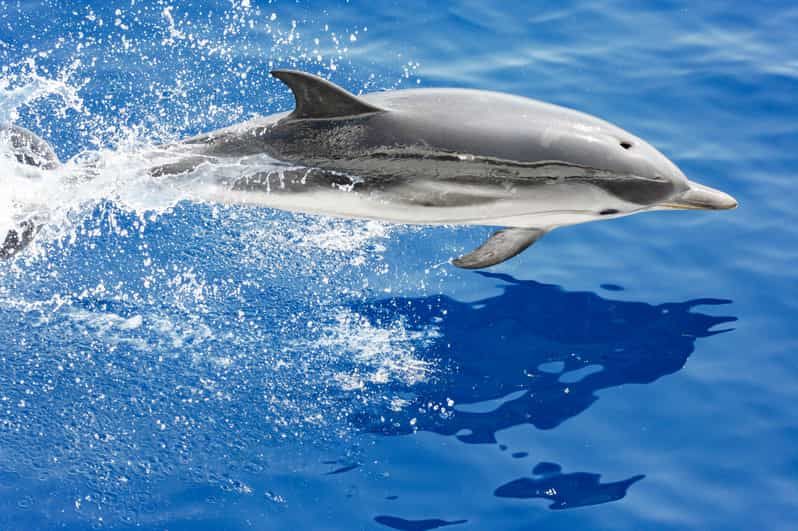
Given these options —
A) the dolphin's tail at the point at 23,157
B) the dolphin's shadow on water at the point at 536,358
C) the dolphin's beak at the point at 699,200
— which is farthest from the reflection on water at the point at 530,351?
the dolphin's tail at the point at 23,157

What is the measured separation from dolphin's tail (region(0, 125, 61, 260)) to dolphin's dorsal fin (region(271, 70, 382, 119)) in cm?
183

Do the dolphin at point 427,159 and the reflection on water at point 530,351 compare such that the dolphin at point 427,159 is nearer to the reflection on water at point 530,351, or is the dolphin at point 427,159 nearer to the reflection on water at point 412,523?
the reflection on water at point 530,351

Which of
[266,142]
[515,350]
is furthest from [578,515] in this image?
[266,142]

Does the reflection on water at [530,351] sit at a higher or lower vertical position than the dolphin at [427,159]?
lower

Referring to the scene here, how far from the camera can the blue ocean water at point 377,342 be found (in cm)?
535

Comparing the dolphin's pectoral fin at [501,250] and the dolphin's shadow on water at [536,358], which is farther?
the dolphin's pectoral fin at [501,250]

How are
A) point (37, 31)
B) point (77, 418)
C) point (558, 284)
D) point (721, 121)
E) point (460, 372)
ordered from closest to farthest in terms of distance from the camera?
point (77, 418) < point (460, 372) < point (558, 284) < point (721, 121) < point (37, 31)

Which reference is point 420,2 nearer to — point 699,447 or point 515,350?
point 515,350

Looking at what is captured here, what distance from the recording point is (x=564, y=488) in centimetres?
539

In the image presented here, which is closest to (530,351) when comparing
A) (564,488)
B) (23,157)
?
(564,488)

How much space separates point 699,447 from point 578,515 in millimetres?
1059

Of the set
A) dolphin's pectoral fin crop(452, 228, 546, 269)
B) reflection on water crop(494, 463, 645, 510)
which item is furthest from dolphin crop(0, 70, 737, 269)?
reflection on water crop(494, 463, 645, 510)

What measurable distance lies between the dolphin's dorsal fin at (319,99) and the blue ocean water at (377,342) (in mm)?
1145

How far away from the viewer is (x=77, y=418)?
5742 mm
